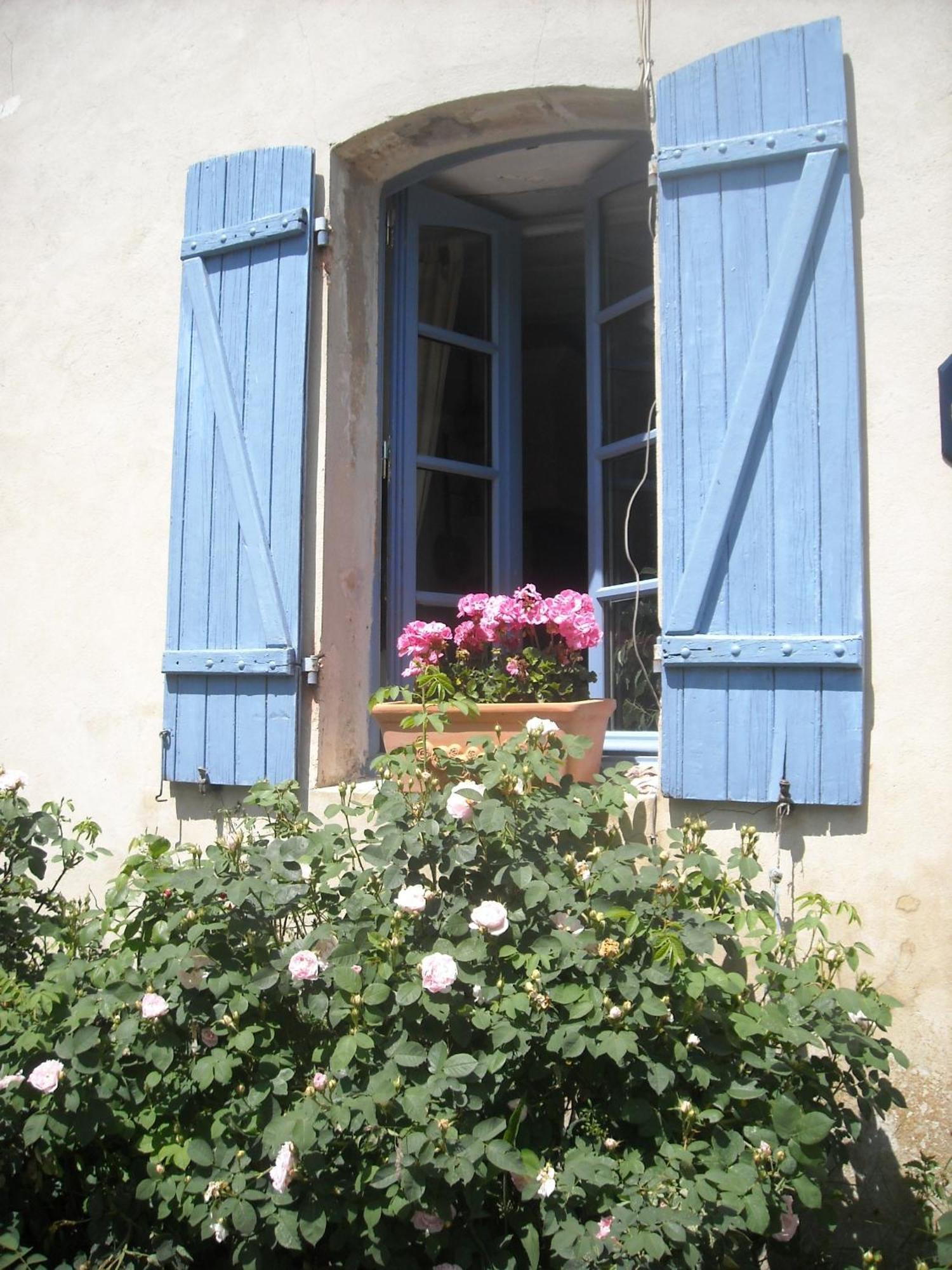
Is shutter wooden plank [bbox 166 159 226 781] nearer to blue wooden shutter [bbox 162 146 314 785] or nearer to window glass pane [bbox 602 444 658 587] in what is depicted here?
blue wooden shutter [bbox 162 146 314 785]

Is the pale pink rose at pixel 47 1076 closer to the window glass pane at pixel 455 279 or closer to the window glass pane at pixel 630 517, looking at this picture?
the window glass pane at pixel 630 517

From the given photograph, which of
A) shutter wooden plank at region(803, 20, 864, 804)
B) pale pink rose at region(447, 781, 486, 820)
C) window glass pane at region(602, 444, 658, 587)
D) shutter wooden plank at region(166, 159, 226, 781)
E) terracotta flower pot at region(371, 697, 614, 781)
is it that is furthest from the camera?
window glass pane at region(602, 444, 658, 587)

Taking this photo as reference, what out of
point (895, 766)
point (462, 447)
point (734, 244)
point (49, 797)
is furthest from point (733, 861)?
point (49, 797)

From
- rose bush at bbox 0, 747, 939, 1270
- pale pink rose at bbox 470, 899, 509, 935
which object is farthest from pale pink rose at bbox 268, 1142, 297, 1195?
pale pink rose at bbox 470, 899, 509, 935

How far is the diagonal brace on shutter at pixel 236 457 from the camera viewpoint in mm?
3004

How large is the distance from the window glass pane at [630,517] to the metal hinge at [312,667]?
37.1 inches

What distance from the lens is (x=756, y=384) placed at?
103 inches

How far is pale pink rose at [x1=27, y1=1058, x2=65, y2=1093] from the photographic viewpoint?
→ 1.99m

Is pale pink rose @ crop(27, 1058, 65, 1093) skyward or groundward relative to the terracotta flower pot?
groundward

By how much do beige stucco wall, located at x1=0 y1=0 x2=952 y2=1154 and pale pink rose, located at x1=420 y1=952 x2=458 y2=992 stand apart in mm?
882

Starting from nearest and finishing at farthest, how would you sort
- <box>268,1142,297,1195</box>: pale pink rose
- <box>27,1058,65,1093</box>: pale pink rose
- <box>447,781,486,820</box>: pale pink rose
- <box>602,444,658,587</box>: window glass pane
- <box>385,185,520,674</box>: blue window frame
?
<box>268,1142,297,1195</box>: pale pink rose < <box>27,1058,65,1093</box>: pale pink rose < <box>447,781,486,820</box>: pale pink rose < <box>602,444,658,587</box>: window glass pane < <box>385,185,520,674</box>: blue window frame

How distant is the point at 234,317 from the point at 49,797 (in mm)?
1567

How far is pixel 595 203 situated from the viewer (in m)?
3.55

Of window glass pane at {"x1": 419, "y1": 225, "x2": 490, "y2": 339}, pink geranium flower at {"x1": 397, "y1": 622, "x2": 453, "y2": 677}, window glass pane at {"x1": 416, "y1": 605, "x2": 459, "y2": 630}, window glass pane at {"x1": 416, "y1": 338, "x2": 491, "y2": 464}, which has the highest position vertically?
window glass pane at {"x1": 419, "y1": 225, "x2": 490, "y2": 339}
